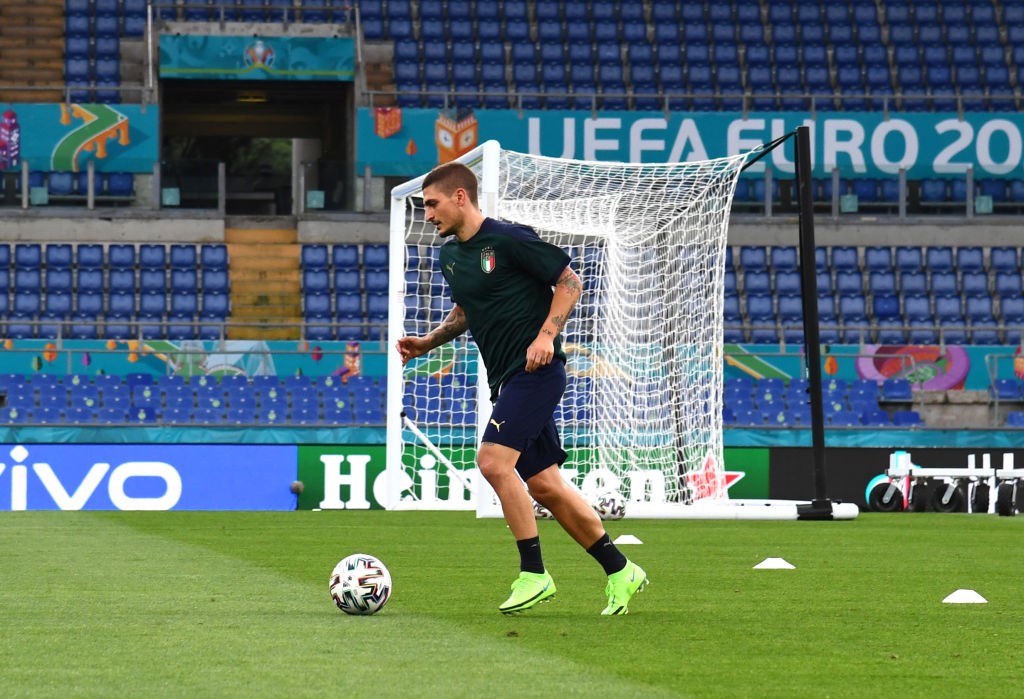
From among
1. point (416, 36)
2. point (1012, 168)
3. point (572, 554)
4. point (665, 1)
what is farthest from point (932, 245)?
point (572, 554)

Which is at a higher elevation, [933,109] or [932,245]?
[933,109]

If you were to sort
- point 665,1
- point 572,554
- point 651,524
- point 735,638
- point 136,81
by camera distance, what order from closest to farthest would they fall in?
point 735,638 < point 572,554 < point 651,524 < point 136,81 < point 665,1

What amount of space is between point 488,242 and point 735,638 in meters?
1.82

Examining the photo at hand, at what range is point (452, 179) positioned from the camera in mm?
6441

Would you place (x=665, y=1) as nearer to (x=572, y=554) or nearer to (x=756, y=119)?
(x=756, y=119)

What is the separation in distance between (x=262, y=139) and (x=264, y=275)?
9151mm

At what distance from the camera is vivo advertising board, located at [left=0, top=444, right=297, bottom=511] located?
58.7 feet

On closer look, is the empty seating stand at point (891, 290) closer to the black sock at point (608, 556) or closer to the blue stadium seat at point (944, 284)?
the blue stadium seat at point (944, 284)

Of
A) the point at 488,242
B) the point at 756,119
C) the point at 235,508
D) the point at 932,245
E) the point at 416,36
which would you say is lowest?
the point at 235,508

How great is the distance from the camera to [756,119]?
25453 millimetres

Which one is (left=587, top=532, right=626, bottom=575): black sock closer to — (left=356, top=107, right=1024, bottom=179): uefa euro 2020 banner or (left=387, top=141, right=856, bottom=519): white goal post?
(left=387, top=141, right=856, bottom=519): white goal post

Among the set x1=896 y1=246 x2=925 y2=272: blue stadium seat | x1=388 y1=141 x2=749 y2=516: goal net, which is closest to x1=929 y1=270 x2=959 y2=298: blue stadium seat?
x1=896 y1=246 x2=925 y2=272: blue stadium seat

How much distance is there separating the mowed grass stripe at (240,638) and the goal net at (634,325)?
6.56 meters

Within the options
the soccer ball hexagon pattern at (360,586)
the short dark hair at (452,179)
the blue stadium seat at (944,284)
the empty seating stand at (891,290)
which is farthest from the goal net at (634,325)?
the soccer ball hexagon pattern at (360,586)
